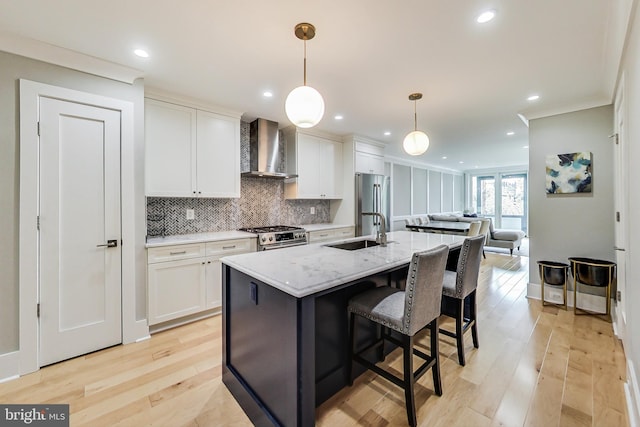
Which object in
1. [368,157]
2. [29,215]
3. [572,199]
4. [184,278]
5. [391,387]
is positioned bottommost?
[391,387]

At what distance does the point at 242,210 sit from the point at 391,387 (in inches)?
113

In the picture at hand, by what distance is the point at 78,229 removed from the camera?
226 cm

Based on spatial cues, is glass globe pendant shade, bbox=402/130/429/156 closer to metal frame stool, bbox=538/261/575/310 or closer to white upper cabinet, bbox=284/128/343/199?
white upper cabinet, bbox=284/128/343/199

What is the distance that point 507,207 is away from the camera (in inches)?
375

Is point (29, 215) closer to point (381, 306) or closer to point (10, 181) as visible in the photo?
point (10, 181)

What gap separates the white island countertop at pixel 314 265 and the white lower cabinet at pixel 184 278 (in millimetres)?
1209

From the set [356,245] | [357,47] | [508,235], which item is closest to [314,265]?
[356,245]

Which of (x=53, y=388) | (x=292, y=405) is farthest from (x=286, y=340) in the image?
(x=53, y=388)

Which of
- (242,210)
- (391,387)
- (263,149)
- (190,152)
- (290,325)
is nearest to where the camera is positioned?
(290,325)

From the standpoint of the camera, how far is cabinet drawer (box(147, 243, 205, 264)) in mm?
2633

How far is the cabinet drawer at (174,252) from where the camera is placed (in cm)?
263

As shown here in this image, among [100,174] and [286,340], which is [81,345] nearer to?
[100,174]

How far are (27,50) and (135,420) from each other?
107 inches

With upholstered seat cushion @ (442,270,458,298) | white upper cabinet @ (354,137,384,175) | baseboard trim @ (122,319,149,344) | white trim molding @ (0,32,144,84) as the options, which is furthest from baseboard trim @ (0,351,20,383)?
white upper cabinet @ (354,137,384,175)
